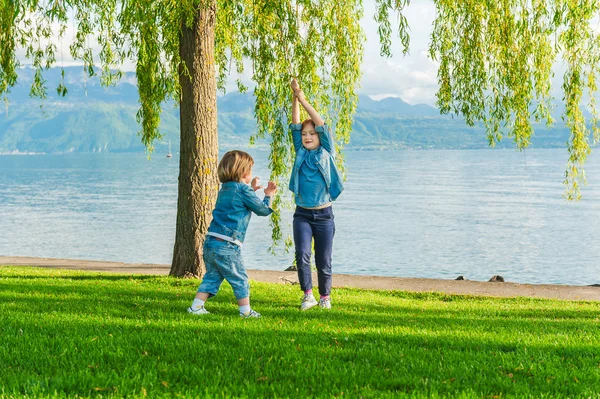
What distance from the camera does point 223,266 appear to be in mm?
6531

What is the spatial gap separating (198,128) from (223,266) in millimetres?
4263

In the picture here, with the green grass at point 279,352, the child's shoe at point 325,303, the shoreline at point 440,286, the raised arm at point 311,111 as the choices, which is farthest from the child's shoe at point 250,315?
the shoreline at point 440,286

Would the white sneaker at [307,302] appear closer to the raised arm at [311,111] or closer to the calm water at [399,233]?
the raised arm at [311,111]

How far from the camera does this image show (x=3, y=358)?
473cm

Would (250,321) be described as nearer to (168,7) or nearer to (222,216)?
(222,216)

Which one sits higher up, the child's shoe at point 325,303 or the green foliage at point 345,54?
the green foliage at point 345,54

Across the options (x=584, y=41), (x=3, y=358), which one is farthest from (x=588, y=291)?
(x=3, y=358)

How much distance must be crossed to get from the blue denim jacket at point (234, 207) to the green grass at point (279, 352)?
86 centimetres

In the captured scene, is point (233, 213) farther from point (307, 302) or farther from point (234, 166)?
point (307, 302)

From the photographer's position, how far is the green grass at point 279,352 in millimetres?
4137

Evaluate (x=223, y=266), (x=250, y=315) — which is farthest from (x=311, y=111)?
(x=250, y=315)

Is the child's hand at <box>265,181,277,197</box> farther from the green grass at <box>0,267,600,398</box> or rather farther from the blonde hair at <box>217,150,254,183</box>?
the green grass at <box>0,267,600,398</box>

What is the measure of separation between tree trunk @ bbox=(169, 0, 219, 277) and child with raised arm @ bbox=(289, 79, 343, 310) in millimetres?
3293

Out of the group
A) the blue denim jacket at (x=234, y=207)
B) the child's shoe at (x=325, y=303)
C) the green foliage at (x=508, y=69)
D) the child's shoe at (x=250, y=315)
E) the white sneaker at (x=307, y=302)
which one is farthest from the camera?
the green foliage at (x=508, y=69)
